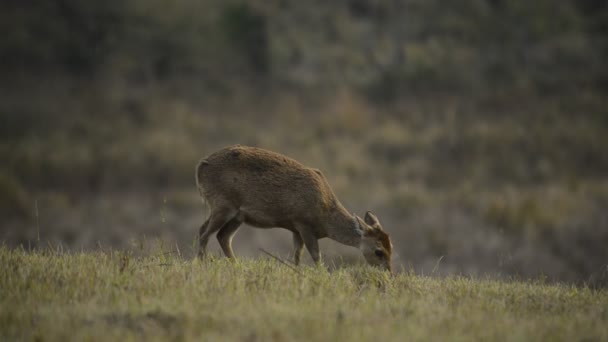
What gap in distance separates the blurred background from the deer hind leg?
12616 millimetres

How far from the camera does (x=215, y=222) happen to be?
9641mm

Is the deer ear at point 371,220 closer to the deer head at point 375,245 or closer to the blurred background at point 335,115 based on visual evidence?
the deer head at point 375,245

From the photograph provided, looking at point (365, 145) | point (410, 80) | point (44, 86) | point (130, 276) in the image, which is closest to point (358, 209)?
point (365, 145)

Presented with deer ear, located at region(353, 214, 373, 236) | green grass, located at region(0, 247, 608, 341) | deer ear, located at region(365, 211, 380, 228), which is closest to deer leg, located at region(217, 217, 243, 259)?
→ green grass, located at region(0, 247, 608, 341)

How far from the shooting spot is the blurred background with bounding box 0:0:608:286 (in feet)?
79.0

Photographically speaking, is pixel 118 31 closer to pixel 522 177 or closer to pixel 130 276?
pixel 522 177

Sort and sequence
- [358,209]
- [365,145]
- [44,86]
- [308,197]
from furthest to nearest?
1. [44,86]
2. [365,145]
3. [358,209]
4. [308,197]

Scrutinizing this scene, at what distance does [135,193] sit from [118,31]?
30.1 feet

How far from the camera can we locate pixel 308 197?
9.97 m

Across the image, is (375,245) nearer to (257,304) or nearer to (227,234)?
(227,234)

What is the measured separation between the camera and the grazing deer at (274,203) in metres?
9.77

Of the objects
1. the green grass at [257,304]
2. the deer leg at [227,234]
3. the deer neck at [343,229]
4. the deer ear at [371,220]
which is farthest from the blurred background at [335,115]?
the green grass at [257,304]

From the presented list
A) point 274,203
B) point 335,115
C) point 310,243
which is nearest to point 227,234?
point 274,203

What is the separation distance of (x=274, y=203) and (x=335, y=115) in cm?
2129
